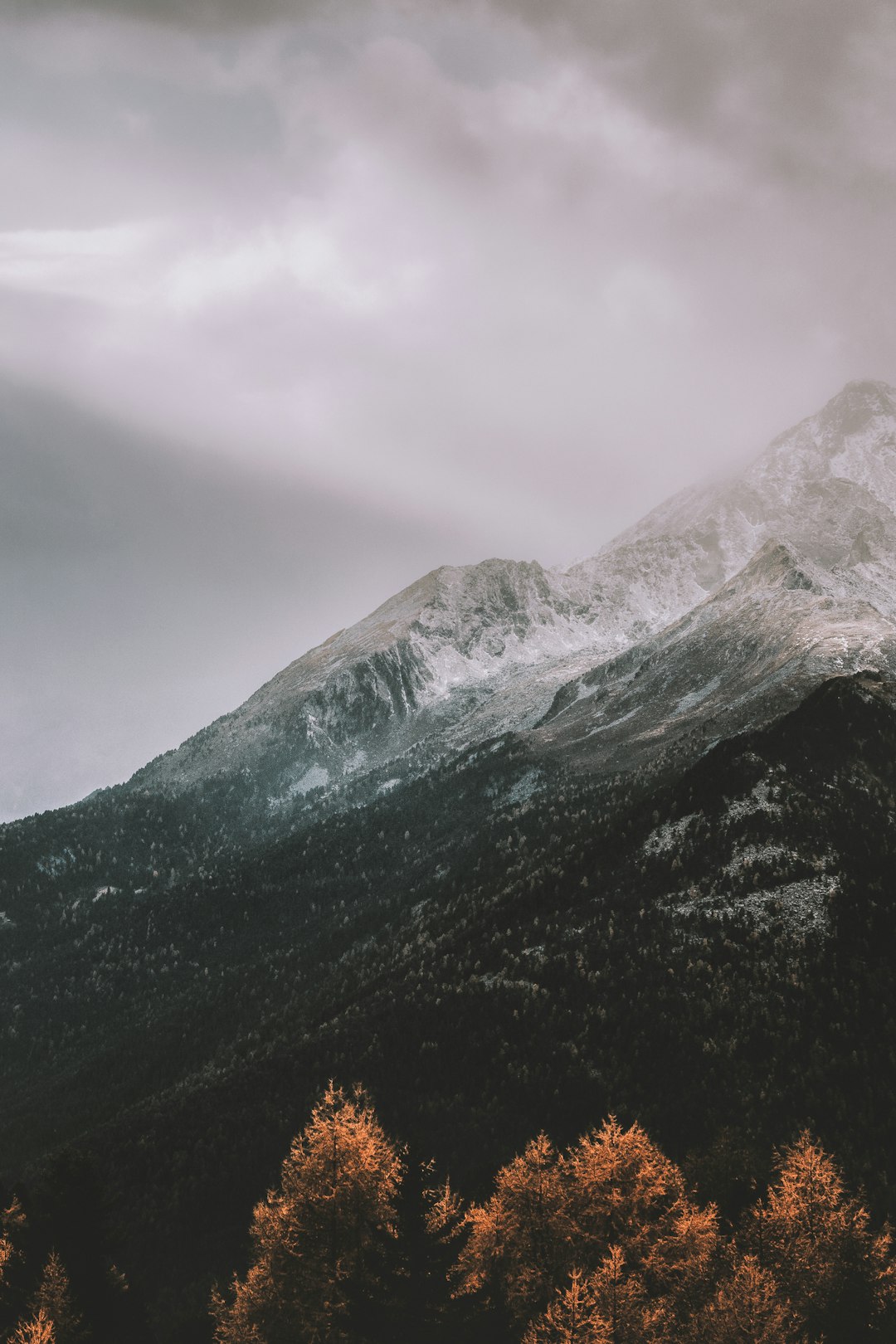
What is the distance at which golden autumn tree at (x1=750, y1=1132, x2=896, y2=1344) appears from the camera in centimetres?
5175

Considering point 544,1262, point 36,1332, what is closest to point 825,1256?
point 544,1262

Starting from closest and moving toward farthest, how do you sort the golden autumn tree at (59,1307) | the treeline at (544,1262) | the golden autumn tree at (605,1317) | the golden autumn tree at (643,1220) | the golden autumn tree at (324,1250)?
1. the golden autumn tree at (605,1317)
2. the treeline at (544,1262)
3. the golden autumn tree at (324,1250)
4. the golden autumn tree at (59,1307)
5. the golden autumn tree at (643,1220)

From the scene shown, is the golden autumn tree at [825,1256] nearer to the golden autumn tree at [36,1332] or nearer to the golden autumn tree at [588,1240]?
the golden autumn tree at [588,1240]

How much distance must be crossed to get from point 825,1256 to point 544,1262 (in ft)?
69.4

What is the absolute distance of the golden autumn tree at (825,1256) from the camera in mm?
51750

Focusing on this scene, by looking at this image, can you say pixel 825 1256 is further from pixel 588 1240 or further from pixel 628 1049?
pixel 628 1049

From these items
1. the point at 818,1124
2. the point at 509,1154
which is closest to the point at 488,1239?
the point at 509,1154

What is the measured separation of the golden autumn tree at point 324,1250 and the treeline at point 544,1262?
10 cm

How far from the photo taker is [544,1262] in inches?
2078

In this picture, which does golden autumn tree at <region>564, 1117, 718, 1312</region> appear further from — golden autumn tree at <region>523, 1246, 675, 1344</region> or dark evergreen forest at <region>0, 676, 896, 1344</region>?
dark evergreen forest at <region>0, 676, 896, 1344</region>

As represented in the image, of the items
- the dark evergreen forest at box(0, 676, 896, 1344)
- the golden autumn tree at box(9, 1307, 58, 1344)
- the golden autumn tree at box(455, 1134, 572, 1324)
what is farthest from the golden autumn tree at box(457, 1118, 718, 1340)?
the golden autumn tree at box(9, 1307, 58, 1344)

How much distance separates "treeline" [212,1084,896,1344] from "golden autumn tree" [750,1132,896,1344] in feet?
0.31

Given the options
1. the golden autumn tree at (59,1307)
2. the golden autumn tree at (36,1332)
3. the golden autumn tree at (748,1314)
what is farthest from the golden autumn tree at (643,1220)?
the golden autumn tree at (59,1307)

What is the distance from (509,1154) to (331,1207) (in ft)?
278
